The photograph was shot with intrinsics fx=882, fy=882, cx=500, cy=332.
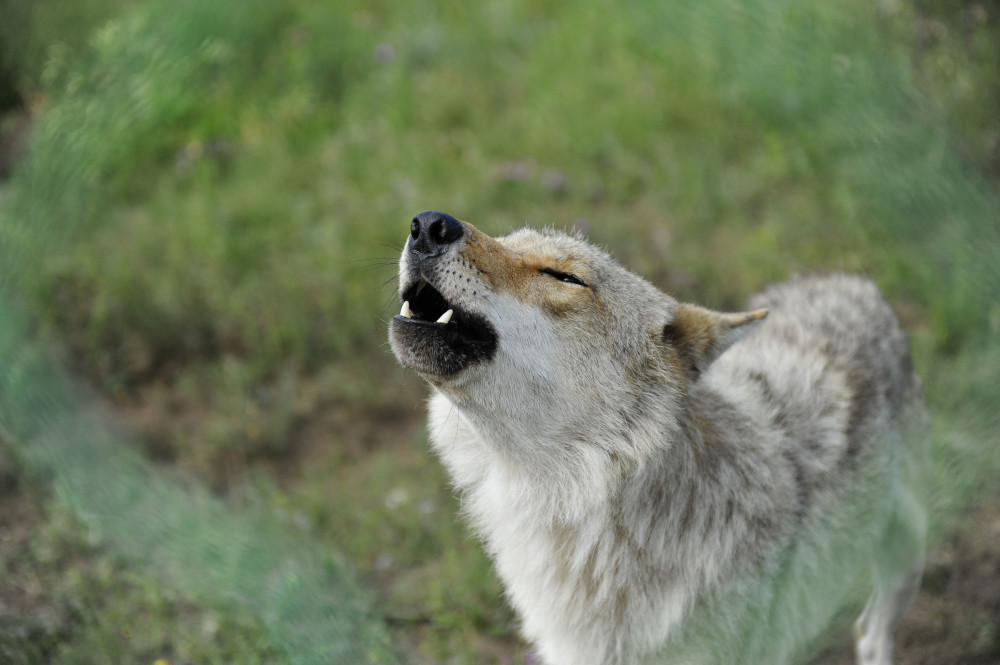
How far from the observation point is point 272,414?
19.4 ft

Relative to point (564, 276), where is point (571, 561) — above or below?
below

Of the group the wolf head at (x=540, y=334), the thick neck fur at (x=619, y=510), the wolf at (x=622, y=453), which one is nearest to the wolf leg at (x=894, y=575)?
the wolf at (x=622, y=453)

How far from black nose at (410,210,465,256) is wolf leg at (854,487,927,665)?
102 inches

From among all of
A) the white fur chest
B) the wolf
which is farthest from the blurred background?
the white fur chest

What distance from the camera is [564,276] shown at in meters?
3.41

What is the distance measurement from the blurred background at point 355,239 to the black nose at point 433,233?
1.80 ft

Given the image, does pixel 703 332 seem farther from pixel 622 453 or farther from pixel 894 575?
pixel 894 575

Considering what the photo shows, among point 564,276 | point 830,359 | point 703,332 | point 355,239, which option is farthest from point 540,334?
point 355,239

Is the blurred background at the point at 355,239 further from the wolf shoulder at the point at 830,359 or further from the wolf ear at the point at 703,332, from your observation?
the wolf ear at the point at 703,332

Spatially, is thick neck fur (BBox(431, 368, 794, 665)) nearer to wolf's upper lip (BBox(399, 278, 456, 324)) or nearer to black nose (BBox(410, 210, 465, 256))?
wolf's upper lip (BBox(399, 278, 456, 324))

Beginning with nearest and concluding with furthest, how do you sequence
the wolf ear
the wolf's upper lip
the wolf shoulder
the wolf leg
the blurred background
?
the wolf's upper lip → the wolf ear → the wolf shoulder → the wolf leg → the blurred background

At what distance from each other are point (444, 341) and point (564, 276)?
22.5 inches

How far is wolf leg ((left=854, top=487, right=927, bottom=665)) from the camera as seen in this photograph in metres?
4.31

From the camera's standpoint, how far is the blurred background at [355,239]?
4652 mm
